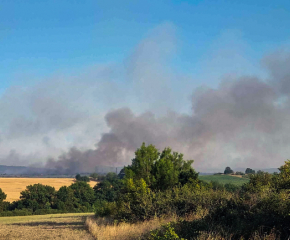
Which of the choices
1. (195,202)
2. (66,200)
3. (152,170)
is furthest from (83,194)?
(195,202)

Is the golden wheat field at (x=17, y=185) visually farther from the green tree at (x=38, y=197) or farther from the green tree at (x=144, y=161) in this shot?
the green tree at (x=144, y=161)

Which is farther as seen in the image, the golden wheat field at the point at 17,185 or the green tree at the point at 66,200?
the golden wheat field at the point at 17,185

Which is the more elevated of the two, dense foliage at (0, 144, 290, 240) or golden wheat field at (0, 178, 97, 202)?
dense foliage at (0, 144, 290, 240)

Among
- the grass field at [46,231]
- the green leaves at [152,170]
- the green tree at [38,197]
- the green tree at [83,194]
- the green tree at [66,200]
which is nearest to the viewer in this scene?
the grass field at [46,231]

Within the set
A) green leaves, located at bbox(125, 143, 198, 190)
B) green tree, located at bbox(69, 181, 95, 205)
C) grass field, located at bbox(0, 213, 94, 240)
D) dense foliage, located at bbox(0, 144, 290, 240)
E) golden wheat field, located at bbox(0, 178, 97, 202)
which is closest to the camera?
dense foliage, located at bbox(0, 144, 290, 240)

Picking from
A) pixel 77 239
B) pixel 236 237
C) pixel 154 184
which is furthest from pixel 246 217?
pixel 154 184

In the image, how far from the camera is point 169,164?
1228 inches

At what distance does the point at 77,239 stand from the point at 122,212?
554cm

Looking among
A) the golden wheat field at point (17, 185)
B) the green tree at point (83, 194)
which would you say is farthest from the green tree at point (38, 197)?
the green tree at point (83, 194)

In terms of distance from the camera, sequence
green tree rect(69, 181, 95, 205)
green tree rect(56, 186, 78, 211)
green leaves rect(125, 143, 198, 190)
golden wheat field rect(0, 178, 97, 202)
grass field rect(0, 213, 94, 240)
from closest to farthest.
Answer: grass field rect(0, 213, 94, 240), green leaves rect(125, 143, 198, 190), green tree rect(56, 186, 78, 211), green tree rect(69, 181, 95, 205), golden wheat field rect(0, 178, 97, 202)

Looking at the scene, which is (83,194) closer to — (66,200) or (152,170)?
(66,200)

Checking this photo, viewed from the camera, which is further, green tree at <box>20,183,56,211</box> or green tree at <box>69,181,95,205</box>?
green tree at <box>69,181,95,205</box>

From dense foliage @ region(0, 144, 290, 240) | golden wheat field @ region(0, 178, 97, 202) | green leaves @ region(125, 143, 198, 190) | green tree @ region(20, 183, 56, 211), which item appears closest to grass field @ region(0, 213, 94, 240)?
dense foliage @ region(0, 144, 290, 240)

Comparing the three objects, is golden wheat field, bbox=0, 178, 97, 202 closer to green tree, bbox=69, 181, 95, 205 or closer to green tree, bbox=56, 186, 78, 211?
green tree, bbox=69, 181, 95, 205
